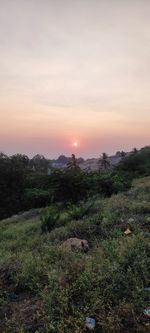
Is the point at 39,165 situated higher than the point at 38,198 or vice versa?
the point at 39,165

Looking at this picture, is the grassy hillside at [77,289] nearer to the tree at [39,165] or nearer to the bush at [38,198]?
the bush at [38,198]

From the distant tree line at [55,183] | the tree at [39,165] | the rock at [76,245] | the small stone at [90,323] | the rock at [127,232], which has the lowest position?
the small stone at [90,323]

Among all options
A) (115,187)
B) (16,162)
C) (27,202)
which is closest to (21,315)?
(115,187)

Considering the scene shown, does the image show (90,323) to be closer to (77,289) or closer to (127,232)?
(77,289)

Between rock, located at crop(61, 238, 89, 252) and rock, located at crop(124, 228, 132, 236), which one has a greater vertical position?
rock, located at crop(124, 228, 132, 236)

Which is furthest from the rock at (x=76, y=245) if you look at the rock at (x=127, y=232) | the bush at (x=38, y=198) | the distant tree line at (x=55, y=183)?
the bush at (x=38, y=198)

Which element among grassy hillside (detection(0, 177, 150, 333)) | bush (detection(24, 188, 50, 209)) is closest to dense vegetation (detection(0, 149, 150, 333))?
grassy hillside (detection(0, 177, 150, 333))

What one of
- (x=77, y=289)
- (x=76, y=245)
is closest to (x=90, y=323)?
(x=77, y=289)

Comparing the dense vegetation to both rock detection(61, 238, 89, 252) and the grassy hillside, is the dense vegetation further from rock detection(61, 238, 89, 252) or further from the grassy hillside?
rock detection(61, 238, 89, 252)

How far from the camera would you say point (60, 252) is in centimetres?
737

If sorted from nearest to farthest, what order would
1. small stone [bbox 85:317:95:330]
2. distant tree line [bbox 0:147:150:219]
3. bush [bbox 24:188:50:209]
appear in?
small stone [bbox 85:317:95:330] < distant tree line [bbox 0:147:150:219] < bush [bbox 24:188:50:209]

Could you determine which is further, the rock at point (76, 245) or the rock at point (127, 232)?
the rock at point (127, 232)

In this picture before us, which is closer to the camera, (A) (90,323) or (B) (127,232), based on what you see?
Result: (A) (90,323)

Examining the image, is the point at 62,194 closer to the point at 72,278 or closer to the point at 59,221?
the point at 59,221
